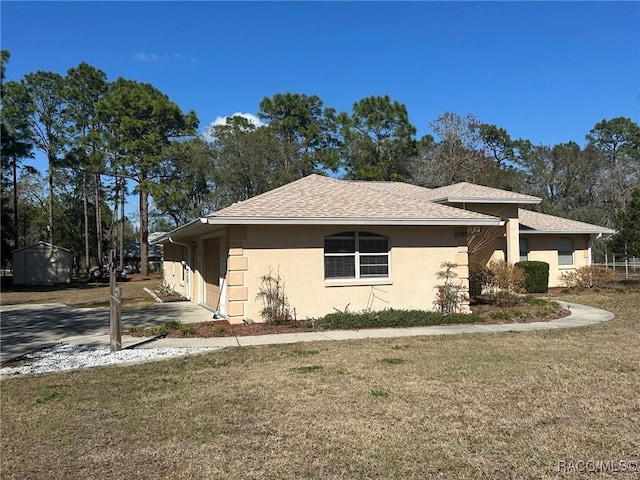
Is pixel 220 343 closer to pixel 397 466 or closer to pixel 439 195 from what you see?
pixel 397 466

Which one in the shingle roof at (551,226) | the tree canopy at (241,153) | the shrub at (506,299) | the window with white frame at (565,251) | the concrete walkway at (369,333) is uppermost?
the tree canopy at (241,153)

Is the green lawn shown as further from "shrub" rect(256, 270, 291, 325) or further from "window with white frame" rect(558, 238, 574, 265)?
"window with white frame" rect(558, 238, 574, 265)

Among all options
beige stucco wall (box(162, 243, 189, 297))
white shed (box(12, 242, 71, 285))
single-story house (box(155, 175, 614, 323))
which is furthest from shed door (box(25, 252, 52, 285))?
single-story house (box(155, 175, 614, 323))

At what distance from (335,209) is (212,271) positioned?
5192 mm

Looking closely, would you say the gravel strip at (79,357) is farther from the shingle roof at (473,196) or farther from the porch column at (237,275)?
the shingle roof at (473,196)

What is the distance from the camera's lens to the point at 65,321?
1428cm

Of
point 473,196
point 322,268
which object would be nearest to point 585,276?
point 473,196

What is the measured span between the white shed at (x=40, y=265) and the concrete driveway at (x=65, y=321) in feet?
53.3

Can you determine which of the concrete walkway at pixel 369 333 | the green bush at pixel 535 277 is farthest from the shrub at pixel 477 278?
the green bush at pixel 535 277

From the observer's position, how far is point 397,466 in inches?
159

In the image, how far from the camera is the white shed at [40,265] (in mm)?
33469

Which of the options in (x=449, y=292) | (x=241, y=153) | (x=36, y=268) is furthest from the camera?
(x=241, y=153)

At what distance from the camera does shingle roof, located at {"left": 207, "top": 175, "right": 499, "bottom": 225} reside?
11984 mm

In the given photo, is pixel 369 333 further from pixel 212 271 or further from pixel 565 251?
pixel 565 251
